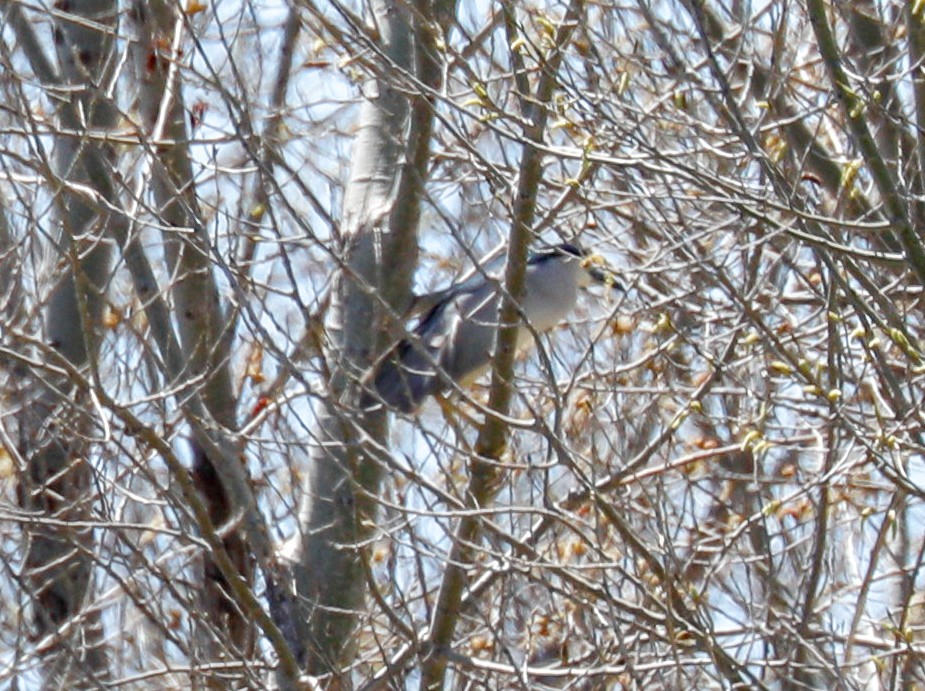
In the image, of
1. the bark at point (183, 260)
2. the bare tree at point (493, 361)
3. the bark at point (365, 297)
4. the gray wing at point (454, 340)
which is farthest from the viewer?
the gray wing at point (454, 340)

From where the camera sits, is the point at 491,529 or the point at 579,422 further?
the point at 579,422

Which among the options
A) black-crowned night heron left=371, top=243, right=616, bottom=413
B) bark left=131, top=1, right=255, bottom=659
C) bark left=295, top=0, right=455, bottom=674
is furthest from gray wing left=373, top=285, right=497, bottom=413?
bark left=131, top=1, right=255, bottom=659

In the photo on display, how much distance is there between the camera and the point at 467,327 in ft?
21.0

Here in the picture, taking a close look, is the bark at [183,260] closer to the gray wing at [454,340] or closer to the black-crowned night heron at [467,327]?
the black-crowned night heron at [467,327]

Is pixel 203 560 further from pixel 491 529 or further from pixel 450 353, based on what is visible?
pixel 491 529

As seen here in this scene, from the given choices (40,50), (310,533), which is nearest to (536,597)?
(310,533)

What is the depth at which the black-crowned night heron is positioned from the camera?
5.93m

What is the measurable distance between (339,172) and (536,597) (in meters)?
3.04

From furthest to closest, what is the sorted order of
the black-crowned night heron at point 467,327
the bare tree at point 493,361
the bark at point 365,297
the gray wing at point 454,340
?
the gray wing at point 454,340 → the black-crowned night heron at point 467,327 → the bark at point 365,297 → the bare tree at point 493,361

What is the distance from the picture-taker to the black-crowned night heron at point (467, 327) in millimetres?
5934

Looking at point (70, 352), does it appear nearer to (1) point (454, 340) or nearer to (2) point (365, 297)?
(2) point (365, 297)

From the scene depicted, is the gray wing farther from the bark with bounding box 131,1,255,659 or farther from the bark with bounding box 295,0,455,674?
the bark with bounding box 131,1,255,659

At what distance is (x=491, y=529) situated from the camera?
12.7ft

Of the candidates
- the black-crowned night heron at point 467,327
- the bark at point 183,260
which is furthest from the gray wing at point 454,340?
the bark at point 183,260
